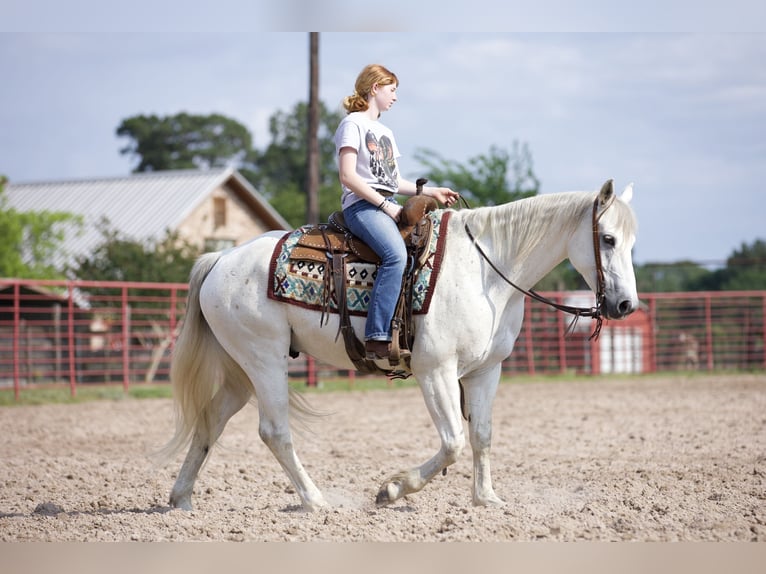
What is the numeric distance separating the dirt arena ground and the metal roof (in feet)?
57.0

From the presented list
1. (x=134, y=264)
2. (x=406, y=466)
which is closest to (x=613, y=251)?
(x=406, y=466)

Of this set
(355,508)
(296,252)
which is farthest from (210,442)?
(296,252)

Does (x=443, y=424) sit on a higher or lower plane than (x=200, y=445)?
higher

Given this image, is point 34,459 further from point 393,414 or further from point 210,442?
point 393,414

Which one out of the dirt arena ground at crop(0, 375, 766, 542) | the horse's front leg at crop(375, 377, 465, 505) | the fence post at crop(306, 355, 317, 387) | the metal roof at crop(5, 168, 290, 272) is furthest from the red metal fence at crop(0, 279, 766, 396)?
the horse's front leg at crop(375, 377, 465, 505)

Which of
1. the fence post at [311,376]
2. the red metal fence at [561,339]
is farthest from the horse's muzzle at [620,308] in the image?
the red metal fence at [561,339]

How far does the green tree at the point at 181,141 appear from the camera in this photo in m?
63.2

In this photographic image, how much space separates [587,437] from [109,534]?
219 inches

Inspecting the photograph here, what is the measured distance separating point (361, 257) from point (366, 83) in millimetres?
995

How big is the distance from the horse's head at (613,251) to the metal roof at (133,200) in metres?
23.7

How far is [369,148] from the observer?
183 inches

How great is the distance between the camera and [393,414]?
11.4 metres

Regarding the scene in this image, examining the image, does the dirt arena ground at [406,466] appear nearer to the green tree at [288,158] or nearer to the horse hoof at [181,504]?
the horse hoof at [181,504]

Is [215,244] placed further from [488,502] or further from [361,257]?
[488,502]
